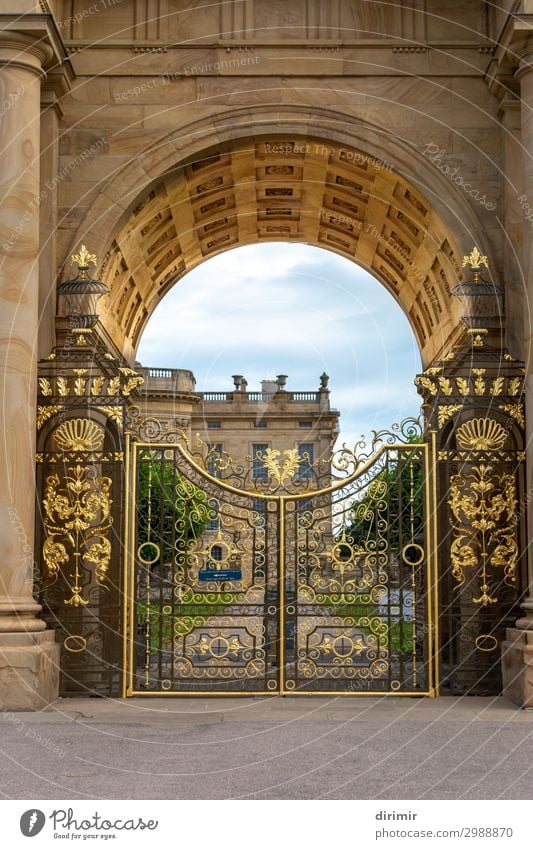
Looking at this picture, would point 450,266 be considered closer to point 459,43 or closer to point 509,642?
point 459,43

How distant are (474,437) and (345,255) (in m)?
11.4

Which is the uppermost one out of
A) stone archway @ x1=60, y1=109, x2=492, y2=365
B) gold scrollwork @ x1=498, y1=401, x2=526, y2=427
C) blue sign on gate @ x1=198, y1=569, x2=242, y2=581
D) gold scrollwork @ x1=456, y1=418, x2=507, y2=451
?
stone archway @ x1=60, y1=109, x2=492, y2=365

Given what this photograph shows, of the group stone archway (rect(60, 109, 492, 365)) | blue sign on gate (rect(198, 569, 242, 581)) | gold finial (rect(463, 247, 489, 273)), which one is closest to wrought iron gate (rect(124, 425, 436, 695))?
blue sign on gate (rect(198, 569, 242, 581))

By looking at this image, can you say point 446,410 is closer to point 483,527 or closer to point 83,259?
point 483,527

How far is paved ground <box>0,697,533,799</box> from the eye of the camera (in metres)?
10.5

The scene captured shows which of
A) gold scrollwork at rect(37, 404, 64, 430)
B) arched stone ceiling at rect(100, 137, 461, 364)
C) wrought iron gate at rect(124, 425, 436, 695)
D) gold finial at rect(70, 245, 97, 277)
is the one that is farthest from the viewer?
arched stone ceiling at rect(100, 137, 461, 364)

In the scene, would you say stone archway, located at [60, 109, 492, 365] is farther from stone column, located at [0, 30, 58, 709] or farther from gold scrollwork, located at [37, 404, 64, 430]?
gold scrollwork, located at [37, 404, 64, 430]

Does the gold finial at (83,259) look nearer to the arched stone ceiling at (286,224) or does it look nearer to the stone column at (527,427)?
the arched stone ceiling at (286,224)

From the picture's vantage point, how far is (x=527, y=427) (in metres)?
17.1

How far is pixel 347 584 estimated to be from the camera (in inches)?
687

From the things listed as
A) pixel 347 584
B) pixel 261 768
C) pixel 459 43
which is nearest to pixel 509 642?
pixel 347 584

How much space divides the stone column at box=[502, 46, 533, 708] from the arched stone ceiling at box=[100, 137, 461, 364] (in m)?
3.16

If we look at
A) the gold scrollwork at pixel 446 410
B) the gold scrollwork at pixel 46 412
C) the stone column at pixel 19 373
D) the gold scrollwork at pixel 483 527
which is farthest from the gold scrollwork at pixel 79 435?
the gold scrollwork at pixel 483 527

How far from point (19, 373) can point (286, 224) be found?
11.7 meters
